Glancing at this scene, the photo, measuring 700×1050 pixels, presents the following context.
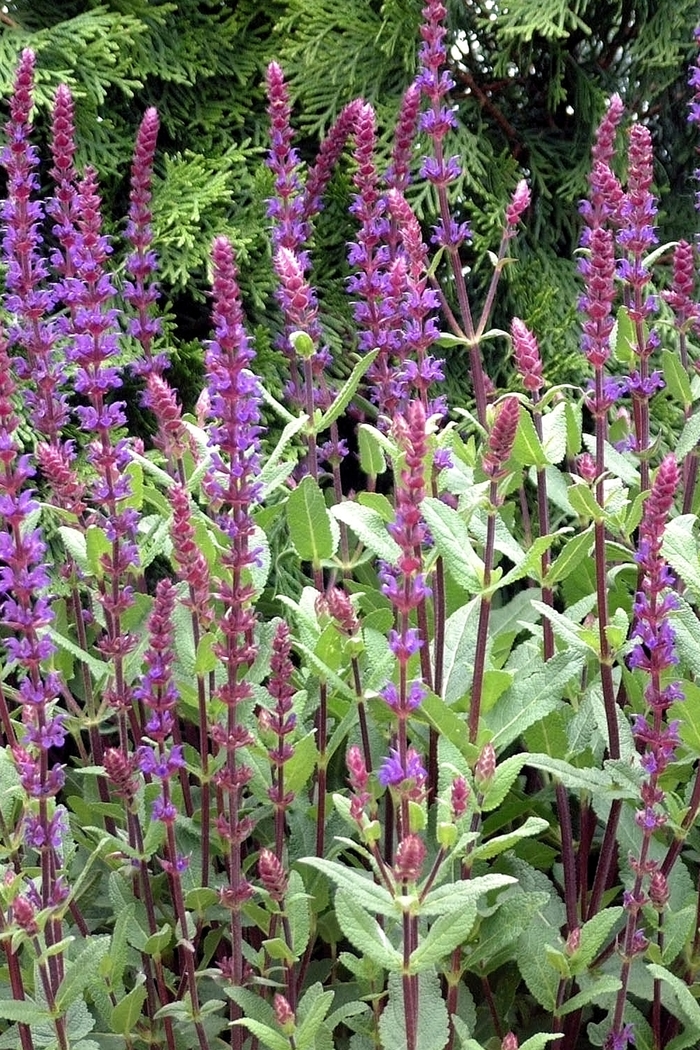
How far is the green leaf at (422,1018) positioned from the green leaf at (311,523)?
29.4 inches

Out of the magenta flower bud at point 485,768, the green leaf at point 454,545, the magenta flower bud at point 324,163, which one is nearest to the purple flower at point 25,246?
the magenta flower bud at point 324,163

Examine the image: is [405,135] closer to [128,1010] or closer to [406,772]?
[406,772]

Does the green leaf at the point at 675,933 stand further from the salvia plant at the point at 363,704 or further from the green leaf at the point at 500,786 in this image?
the green leaf at the point at 500,786

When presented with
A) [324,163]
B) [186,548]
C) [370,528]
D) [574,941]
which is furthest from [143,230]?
[574,941]

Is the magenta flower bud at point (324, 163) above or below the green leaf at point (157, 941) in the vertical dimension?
above

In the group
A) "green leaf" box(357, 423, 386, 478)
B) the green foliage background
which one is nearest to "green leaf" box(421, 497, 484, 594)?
"green leaf" box(357, 423, 386, 478)

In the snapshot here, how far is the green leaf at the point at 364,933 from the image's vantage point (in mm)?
1449

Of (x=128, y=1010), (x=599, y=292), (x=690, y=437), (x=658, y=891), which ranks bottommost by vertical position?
(x=128, y=1010)

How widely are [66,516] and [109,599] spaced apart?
0.33 metres

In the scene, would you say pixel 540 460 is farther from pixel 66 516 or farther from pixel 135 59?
pixel 135 59

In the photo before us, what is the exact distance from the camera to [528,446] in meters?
1.95

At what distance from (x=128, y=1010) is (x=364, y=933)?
537 mm

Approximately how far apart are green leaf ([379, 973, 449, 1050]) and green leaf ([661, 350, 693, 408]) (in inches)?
46.3

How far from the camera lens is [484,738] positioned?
166 cm
